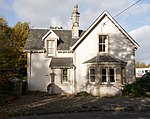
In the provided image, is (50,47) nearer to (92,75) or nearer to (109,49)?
(92,75)

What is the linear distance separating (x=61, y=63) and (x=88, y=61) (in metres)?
3.39

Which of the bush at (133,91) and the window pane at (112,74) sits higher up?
the window pane at (112,74)

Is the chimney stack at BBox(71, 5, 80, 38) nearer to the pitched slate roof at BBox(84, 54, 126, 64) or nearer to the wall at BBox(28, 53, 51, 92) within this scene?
the wall at BBox(28, 53, 51, 92)

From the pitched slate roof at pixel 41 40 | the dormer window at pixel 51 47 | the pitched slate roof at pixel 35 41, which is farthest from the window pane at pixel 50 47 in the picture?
the pitched slate roof at pixel 35 41

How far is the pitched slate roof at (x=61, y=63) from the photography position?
93.1 ft

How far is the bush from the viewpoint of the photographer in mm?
24431

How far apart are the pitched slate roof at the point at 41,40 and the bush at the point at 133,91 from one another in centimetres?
881

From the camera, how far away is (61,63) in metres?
28.9

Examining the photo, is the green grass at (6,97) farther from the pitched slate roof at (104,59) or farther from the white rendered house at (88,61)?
the pitched slate roof at (104,59)

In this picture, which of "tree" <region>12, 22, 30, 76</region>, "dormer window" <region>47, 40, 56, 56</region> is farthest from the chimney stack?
"tree" <region>12, 22, 30, 76</region>

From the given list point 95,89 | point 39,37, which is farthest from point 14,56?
point 95,89

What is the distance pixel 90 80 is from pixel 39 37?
9442mm

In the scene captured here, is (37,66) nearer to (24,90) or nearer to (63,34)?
(24,90)

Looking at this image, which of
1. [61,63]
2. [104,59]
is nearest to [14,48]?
[61,63]
